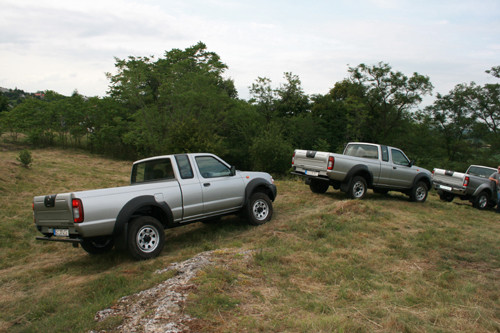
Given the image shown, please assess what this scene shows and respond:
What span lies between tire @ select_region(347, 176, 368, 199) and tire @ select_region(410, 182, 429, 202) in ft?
7.36

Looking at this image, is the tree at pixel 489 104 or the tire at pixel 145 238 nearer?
the tire at pixel 145 238

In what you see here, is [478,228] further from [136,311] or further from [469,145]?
[469,145]

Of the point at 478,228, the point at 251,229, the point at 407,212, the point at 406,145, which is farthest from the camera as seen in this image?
the point at 406,145

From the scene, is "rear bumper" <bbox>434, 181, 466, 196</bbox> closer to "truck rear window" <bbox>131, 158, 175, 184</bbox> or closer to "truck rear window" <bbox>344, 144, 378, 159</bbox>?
"truck rear window" <bbox>344, 144, 378, 159</bbox>

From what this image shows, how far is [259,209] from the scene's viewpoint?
855 centimetres

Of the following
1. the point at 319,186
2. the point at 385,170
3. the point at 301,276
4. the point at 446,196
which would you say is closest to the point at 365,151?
the point at 385,170

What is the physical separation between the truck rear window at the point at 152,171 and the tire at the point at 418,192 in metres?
8.67

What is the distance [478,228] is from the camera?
918 cm

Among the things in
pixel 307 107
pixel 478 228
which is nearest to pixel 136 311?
pixel 478 228

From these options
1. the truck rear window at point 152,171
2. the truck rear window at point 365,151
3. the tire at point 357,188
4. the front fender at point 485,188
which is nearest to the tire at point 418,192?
the truck rear window at point 365,151

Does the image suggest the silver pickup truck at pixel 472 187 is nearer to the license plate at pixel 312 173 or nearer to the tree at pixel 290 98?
the license plate at pixel 312 173

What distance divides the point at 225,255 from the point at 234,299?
159 cm

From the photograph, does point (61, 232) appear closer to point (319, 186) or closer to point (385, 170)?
point (319, 186)

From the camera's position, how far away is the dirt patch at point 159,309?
3.76m
